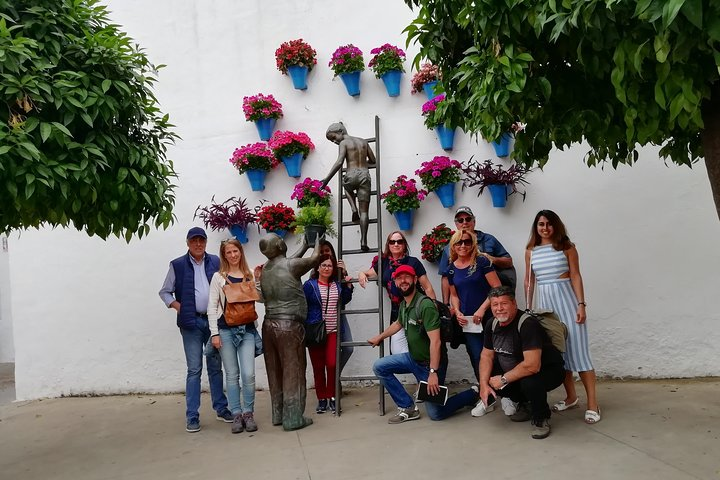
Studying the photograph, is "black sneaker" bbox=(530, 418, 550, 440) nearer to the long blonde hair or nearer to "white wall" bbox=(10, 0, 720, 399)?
"white wall" bbox=(10, 0, 720, 399)

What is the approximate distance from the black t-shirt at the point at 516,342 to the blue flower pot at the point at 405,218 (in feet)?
6.43

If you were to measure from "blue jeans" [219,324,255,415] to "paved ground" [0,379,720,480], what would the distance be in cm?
27

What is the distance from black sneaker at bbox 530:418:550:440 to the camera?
412 cm

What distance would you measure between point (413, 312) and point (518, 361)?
0.94 m

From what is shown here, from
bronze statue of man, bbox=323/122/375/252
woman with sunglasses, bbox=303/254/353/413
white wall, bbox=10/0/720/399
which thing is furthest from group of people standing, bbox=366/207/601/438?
white wall, bbox=10/0/720/399

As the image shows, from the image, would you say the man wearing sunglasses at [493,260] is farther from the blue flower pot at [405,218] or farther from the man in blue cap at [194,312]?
the man in blue cap at [194,312]

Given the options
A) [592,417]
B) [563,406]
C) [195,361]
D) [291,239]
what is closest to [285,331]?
[195,361]

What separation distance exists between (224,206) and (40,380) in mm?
3091

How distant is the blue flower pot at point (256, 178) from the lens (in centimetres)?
653

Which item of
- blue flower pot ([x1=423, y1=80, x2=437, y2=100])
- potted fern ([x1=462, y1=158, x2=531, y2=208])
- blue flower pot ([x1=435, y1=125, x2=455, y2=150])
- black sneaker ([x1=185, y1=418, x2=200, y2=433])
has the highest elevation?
blue flower pot ([x1=423, y1=80, x2=437, y2=100])

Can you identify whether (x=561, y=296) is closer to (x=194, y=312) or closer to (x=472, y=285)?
(x=472, y=285)

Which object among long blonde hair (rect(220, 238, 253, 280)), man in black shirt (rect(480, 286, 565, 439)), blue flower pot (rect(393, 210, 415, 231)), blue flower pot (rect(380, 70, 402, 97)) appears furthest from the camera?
blue flower pot (rect(380, 70, 402, 97))

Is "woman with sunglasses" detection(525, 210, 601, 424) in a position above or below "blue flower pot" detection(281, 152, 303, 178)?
below

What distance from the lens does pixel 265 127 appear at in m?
6.63
